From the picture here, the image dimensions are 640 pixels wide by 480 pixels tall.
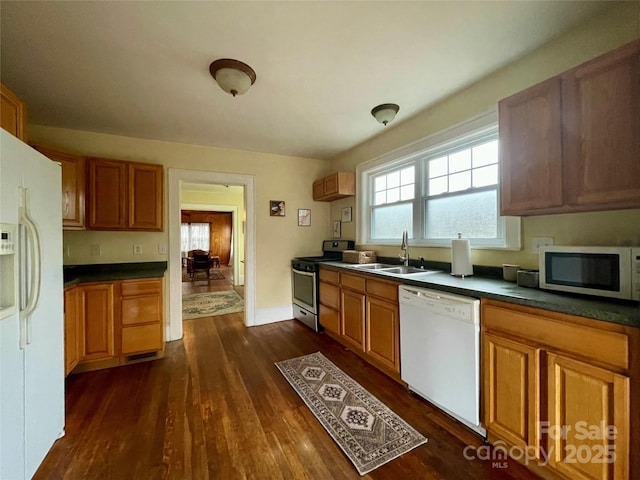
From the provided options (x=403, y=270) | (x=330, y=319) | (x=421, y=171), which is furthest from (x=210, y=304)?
(x=421, y=171)

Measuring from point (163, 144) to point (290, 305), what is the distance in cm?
270

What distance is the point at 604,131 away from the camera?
126 centimetres

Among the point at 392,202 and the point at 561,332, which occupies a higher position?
the point at 392,202

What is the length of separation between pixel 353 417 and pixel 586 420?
3.90 ft

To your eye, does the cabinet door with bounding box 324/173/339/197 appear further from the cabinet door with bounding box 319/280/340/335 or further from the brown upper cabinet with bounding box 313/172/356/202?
the cabinet door with bounding box 319/280/340/335

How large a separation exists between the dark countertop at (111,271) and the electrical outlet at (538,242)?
318 cm

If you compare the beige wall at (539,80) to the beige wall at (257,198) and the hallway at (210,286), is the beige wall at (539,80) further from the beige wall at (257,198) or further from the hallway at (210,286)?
the hallway at (210,286)

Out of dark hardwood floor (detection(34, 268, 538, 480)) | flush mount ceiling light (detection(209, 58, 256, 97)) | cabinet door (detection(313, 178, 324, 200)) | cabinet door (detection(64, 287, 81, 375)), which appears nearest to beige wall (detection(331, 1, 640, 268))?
dark hardwood floor (detection(34, 268, 538, 480))

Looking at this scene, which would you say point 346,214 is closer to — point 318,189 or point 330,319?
point 318,189

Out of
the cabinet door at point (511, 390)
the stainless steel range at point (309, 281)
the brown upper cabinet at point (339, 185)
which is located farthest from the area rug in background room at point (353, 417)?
the brown upper cabinet at point (339, 185)

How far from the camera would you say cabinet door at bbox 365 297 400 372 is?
2117 mm

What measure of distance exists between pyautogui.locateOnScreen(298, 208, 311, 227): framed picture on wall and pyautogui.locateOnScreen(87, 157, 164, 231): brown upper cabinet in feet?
5.92

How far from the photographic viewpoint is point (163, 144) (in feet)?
10.6

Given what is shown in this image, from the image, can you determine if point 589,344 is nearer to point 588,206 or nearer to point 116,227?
point 588,206
